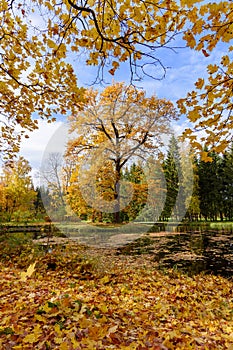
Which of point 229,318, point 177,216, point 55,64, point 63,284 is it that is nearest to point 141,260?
point 63,284

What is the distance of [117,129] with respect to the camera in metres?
14.6

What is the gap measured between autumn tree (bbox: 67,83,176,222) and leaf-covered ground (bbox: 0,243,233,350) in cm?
878

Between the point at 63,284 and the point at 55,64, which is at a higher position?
the point at 55,64

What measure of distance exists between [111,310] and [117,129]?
12677mm

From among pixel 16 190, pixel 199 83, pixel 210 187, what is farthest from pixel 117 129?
pixel 210 187

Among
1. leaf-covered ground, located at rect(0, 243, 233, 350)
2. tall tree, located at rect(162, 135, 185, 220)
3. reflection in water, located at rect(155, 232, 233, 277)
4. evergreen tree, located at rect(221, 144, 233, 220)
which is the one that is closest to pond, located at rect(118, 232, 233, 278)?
reflection in water, located at rect(155, 232, 233, 277)

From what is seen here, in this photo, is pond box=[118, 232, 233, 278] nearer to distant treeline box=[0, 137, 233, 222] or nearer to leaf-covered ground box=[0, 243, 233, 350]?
leaf-covered ground box=[0, 243, 233, 350]

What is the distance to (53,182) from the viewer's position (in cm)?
1480

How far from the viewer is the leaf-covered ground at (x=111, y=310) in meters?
1.98

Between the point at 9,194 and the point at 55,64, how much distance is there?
14.6 metres

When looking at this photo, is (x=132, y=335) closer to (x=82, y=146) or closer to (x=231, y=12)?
(x=231, y=12)

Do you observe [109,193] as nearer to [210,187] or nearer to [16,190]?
[16,190]

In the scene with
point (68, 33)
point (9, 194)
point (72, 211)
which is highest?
point (68, 33)

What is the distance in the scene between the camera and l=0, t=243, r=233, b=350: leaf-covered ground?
1.98 meters
